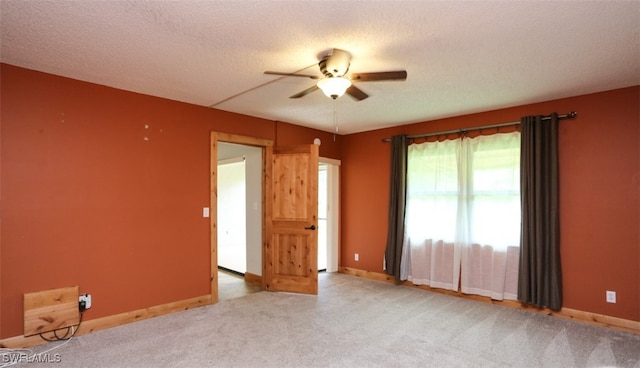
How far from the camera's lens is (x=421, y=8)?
192cm

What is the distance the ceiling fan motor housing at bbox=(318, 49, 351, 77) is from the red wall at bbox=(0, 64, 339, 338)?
216cm

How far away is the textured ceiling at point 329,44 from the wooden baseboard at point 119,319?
7.83 ft

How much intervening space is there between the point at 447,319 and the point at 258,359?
2.13 meters

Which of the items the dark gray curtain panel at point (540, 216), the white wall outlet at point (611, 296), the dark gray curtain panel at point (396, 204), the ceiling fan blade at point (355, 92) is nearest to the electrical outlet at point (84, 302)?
the ceiling fan blade at point (355, 92)

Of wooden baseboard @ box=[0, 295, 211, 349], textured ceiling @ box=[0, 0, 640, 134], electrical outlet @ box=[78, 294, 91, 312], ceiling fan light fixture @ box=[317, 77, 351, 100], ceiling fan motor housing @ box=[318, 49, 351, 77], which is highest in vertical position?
textured ceiling @ box=[0, 0, 640, 134]

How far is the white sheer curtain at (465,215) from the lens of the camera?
3996mm

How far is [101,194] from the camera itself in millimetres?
3291

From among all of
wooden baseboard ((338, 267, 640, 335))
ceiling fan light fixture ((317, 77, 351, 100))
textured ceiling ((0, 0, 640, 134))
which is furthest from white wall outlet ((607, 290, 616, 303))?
ceiling fan light fixture ((317, 77, 351, 100))

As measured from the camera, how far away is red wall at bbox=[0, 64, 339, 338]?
2.82 m

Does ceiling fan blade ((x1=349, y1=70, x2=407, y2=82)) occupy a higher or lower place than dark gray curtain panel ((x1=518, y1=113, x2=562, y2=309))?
higher

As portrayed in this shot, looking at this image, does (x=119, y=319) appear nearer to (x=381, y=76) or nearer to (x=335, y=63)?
(x=335, y=63)

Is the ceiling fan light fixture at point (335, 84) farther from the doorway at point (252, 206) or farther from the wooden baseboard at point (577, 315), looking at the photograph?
the wooden baseboard at point (577, 315)

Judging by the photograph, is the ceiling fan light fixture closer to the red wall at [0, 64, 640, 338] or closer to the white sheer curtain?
the red wall at [0, 64, 640, 338]

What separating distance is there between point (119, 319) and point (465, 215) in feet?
14.1
